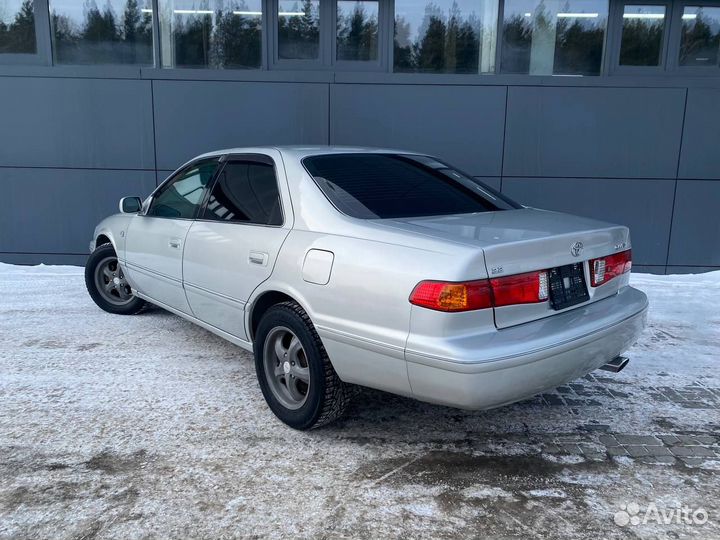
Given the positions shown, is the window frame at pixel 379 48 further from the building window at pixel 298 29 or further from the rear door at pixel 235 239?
the rear door at pixel 235 239

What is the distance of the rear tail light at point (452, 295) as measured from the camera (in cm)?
264

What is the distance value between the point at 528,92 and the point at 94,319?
5.60 meters

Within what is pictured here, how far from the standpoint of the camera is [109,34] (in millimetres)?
7770

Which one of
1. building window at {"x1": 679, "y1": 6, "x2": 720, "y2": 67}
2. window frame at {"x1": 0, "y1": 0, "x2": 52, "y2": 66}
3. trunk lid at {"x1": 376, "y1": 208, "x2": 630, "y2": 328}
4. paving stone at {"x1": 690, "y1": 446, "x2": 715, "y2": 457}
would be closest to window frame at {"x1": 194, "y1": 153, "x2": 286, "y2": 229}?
trunk lid at {"x1": 376, "y1": 208, "x2": 630, "y2": 328}

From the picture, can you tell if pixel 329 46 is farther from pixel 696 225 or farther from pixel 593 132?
pixel 696 225

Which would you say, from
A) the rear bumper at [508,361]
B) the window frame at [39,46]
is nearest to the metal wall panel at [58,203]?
the window frame at [39,46]

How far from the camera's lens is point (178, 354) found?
4.66 metres

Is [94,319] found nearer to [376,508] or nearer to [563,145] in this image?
[376,508]

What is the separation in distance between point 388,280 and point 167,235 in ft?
7.63

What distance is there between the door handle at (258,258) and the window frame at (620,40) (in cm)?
604

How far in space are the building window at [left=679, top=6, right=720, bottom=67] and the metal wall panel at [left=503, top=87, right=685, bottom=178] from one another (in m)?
0.66

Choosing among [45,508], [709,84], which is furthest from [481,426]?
[709,84]

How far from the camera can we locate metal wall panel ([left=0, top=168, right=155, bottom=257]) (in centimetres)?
768

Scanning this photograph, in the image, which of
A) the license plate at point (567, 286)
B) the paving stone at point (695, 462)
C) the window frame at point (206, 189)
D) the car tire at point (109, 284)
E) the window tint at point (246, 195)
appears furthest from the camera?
the car tire at point (109, 284)
